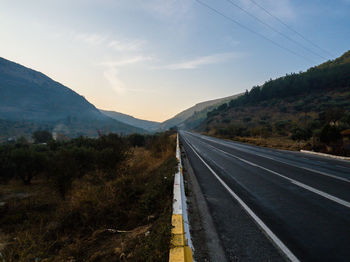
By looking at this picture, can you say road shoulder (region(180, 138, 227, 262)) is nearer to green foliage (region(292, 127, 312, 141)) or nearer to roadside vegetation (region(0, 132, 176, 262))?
roadside vegetation (region(0, 132, 176, 262))

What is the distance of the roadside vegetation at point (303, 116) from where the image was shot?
1775 cm

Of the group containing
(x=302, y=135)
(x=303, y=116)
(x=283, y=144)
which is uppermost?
(x=303, y=116)

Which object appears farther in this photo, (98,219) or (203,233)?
(98,219)

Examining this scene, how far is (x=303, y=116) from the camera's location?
44.4 m

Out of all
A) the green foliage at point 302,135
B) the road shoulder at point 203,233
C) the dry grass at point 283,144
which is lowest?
the road shoulder at point 203,233

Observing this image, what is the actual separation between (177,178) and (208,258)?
3.10 m

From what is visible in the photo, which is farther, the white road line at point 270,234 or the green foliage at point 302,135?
the green foliage at point 302,135

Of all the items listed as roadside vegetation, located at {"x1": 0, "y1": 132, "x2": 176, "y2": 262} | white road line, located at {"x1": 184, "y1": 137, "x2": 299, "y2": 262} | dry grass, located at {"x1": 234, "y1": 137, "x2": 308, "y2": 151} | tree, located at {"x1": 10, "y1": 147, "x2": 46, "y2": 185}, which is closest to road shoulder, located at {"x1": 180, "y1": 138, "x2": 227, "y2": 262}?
roadside vegetation, located at {"x1": 0, "y1": 132, "x2": 176, "y2": 262}

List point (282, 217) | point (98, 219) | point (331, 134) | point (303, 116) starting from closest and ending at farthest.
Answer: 1. point (282, 217)
2. point (98, 219)
3. point (331, 134)
4. point (303, 116)

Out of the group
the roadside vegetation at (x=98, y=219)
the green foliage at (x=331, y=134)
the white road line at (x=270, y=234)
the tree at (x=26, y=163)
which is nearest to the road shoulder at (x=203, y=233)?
the roadside vegetation at (x=98, y=219)

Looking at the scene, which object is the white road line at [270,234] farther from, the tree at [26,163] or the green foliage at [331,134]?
the tree at [26,163]

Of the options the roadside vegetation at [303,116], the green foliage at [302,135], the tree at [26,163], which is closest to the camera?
the tree at [26,163]

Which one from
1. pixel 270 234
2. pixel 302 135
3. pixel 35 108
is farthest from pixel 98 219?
pixel 35 108

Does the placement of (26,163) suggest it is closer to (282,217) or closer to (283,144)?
(282,217)
